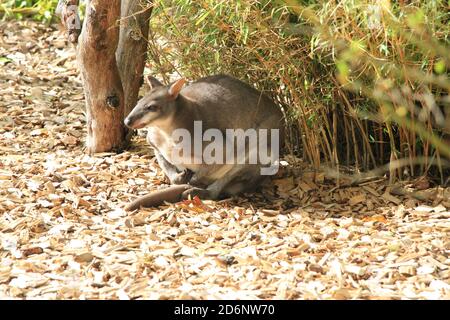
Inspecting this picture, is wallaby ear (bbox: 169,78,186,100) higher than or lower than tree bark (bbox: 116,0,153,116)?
lower

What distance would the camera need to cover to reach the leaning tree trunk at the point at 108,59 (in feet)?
21.7

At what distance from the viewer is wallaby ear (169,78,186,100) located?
626 centimetres

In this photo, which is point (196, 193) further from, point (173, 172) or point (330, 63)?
point (330, 63)

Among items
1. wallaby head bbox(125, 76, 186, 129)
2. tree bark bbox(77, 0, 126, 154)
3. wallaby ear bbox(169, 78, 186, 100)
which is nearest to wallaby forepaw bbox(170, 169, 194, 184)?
wallaby head bbox(125, 76, 186, 129)

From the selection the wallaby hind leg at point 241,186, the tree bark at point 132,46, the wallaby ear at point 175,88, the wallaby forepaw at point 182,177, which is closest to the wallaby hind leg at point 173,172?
the wallaby forepaw at point 182,177

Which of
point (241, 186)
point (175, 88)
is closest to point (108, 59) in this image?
point (175, 88)

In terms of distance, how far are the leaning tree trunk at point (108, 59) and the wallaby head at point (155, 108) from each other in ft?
2.13

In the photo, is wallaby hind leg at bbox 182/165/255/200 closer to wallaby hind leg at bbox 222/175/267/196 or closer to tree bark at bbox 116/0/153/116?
wallaby hind leg at bbox 222/175/267/196

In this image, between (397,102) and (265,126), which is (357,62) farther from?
(265,126)

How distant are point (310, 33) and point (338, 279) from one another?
188cm

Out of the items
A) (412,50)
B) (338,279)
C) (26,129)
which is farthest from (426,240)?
(26,129)

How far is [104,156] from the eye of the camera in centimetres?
703

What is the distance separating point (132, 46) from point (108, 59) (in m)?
0.34

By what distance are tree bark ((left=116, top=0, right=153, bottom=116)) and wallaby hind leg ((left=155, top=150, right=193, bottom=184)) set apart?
0.86 m
